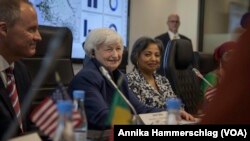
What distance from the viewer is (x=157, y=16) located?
618 cm

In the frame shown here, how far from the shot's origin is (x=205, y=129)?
403mm

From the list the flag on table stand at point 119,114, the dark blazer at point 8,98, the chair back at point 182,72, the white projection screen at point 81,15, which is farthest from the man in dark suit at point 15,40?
the white projection screen at point 81,15

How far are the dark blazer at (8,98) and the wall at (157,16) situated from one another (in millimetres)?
3511

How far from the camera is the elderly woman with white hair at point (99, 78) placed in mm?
2037

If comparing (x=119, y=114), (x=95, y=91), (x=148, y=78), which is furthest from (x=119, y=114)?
(x=148, y=78)

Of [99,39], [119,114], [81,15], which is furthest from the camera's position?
[81,15]

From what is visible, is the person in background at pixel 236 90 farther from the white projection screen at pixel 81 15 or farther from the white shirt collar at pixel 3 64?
the white projection screen at pixel 81 15

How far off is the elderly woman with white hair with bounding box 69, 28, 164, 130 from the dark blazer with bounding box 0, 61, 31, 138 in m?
0.24

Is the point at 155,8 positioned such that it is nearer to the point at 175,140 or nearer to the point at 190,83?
the point at 190,83

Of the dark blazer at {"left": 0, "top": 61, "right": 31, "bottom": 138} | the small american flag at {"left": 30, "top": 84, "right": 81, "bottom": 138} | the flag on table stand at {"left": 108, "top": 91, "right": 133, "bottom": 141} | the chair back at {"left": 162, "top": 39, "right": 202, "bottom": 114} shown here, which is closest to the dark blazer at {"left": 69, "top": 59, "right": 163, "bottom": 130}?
the dark blazer at {"left": 0, "top": 61, "right": 31, "bottom": 138}

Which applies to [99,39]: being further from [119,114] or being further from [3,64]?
[119,114]

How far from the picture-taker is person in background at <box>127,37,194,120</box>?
2.85m

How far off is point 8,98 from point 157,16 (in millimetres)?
4828

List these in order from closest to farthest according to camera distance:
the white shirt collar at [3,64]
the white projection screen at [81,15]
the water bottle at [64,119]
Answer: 1. the water bottle at [64,119]
2. the white shirt collar at [3,64]
3. the white projection screen at [81,15]
